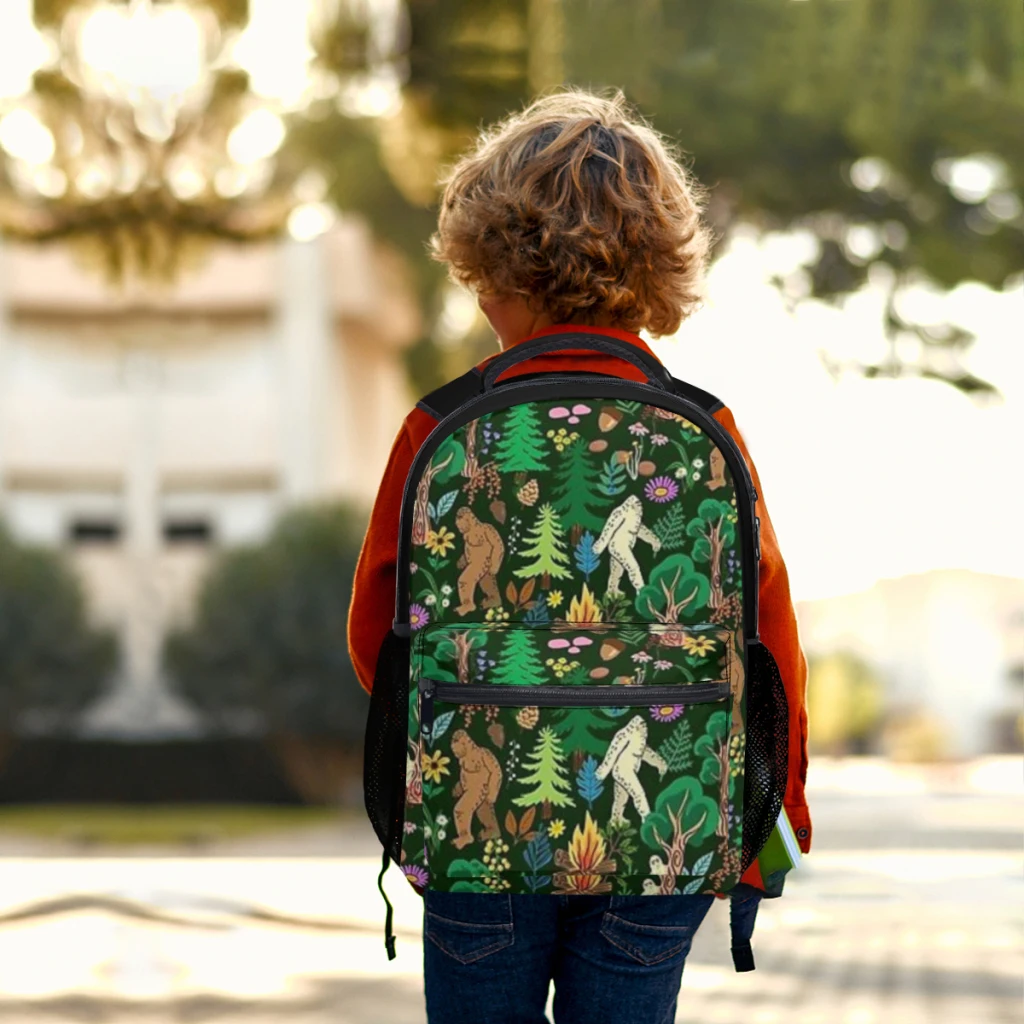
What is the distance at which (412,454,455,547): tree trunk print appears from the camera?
199 centimetres

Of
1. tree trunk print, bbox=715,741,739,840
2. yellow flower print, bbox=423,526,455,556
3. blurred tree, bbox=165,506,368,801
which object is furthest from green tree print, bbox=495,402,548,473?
blurred tree, bbox=165,506,368,801

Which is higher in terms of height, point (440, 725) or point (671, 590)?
point (671, 590)

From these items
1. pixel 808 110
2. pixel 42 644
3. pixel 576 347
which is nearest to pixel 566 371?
pixel 576 347

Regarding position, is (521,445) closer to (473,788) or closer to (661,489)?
(661,489)

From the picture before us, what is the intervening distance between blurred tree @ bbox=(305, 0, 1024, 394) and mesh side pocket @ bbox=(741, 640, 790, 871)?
6.70 metres

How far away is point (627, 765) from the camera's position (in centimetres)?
199

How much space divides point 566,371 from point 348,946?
5.30 meters

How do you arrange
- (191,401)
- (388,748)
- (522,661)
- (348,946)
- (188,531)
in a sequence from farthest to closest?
(188,531), (191,401), (348,946), (388,748), (522,661)

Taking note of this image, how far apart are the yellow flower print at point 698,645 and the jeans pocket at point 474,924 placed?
0.39 m

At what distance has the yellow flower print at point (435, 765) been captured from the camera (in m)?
2.00

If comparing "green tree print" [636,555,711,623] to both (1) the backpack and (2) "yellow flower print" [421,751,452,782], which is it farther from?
(2) "yellow flower print" [421,751,452,782]

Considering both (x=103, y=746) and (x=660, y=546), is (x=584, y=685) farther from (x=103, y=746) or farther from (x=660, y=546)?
(x=103, y=746)

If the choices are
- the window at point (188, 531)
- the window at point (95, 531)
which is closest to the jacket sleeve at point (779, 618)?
the window at point (188, 531)

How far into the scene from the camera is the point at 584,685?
198 centimetres
